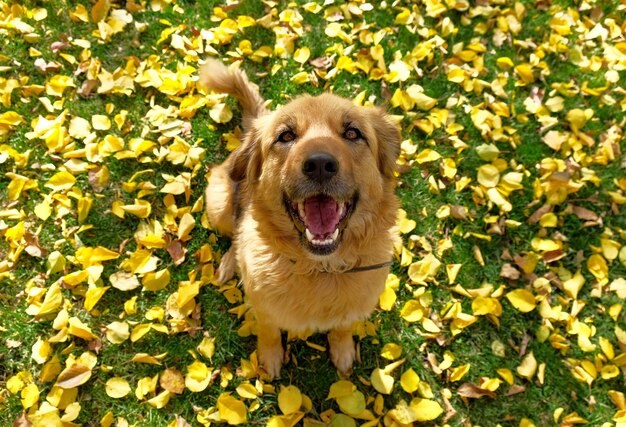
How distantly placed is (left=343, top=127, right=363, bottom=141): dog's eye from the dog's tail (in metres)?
0.95

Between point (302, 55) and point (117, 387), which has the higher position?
point (302, 55)

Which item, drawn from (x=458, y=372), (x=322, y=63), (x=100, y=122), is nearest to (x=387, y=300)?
(x=458, y=372)

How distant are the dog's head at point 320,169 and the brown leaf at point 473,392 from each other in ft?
5.42

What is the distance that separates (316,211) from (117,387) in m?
2.07

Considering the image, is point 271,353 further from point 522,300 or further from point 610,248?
point 610,248

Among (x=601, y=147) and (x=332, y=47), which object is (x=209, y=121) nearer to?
(x=332, y=47)

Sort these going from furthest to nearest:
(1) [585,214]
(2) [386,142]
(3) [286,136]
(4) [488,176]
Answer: (4) [488,176] < (1) [585,214] < (2) [386,142] < (3) [286,136]

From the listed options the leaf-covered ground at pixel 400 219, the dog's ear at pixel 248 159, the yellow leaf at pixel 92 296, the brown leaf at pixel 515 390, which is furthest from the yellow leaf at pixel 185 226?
the brown leaf at pixel 515 390

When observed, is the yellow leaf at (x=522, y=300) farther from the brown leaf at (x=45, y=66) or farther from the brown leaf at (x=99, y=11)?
the brown leaf at (x=99, y=11)

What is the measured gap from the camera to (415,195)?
4.06 meters

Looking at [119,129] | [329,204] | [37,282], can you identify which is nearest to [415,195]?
[329,204]

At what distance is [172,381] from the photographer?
319 centimetres

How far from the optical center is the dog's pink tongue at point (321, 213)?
2.52 meters

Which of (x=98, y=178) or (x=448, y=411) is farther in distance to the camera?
(x=98, y=178)
